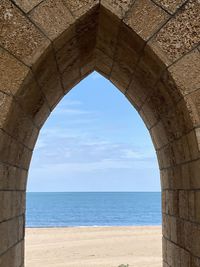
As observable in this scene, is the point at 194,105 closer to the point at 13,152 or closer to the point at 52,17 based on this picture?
the point at 52,17

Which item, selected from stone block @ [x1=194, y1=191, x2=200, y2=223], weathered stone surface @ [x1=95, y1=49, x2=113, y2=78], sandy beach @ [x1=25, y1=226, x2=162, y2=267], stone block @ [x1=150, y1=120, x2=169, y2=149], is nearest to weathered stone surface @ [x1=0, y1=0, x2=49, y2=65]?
weathered stone surface @ [x1=95, y1=49, x2=113, y2=78]

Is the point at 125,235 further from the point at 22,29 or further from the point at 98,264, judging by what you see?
the point at 22,29

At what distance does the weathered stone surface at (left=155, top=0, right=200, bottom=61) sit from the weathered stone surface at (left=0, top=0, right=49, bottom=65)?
1.11m

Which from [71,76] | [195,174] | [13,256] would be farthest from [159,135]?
[13,256]

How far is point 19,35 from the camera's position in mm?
4270

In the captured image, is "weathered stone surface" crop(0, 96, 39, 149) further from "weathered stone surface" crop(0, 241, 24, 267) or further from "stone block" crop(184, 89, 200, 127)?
"stone block" crop(184, 89, 200, 127)

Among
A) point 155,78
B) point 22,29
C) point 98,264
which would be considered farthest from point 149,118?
point 98,264

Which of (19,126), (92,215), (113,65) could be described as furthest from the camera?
(92,215)

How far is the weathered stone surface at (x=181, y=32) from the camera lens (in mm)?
4359

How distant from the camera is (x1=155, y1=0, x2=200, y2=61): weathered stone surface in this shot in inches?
172

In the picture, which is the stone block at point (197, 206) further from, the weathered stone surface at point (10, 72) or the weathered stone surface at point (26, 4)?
the weathered stone surface at point (26, 4)

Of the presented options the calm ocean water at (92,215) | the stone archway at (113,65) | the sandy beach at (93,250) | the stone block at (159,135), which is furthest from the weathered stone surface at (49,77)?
the calm ocean water at (92,215)

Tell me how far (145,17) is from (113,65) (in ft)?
5.46

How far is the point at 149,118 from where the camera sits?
636 centimetres
